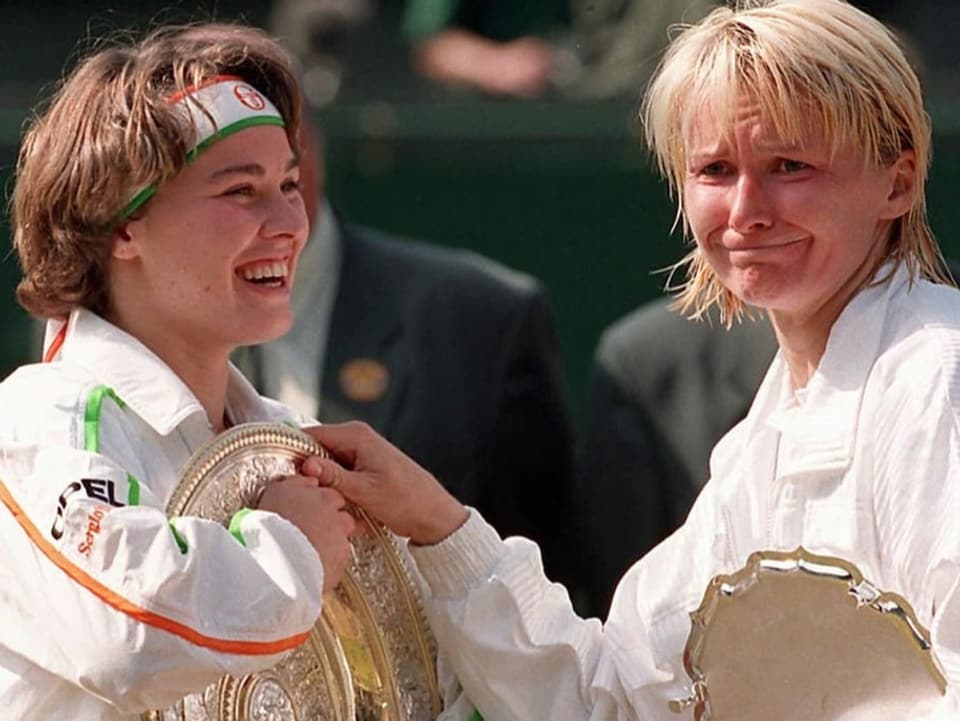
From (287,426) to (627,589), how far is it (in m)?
0.60

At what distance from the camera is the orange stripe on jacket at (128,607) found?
310 cm

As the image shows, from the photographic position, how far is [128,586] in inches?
122

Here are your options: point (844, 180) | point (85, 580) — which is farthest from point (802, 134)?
point (85, 580)

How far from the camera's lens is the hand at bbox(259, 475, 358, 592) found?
3367mm

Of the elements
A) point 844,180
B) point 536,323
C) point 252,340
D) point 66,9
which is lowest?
point 536,323

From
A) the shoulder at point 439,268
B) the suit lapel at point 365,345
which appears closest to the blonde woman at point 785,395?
the suit lapel at point 365,345

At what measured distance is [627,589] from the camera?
3799 millimetres

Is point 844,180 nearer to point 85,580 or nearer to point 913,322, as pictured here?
point 913,322

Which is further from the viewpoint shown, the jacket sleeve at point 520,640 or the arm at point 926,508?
the jacket sleeve at point 520,640

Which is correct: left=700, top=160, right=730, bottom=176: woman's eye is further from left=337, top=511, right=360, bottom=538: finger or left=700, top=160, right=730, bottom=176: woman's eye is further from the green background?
the green background

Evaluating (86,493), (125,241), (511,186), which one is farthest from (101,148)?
(511,186)

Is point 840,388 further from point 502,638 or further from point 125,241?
point 125,241

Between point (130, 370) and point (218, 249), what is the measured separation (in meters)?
0.20

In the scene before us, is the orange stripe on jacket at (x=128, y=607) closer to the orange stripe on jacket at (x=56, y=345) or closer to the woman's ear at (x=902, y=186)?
the orange stripe on jacket at (x=56, y=345)
